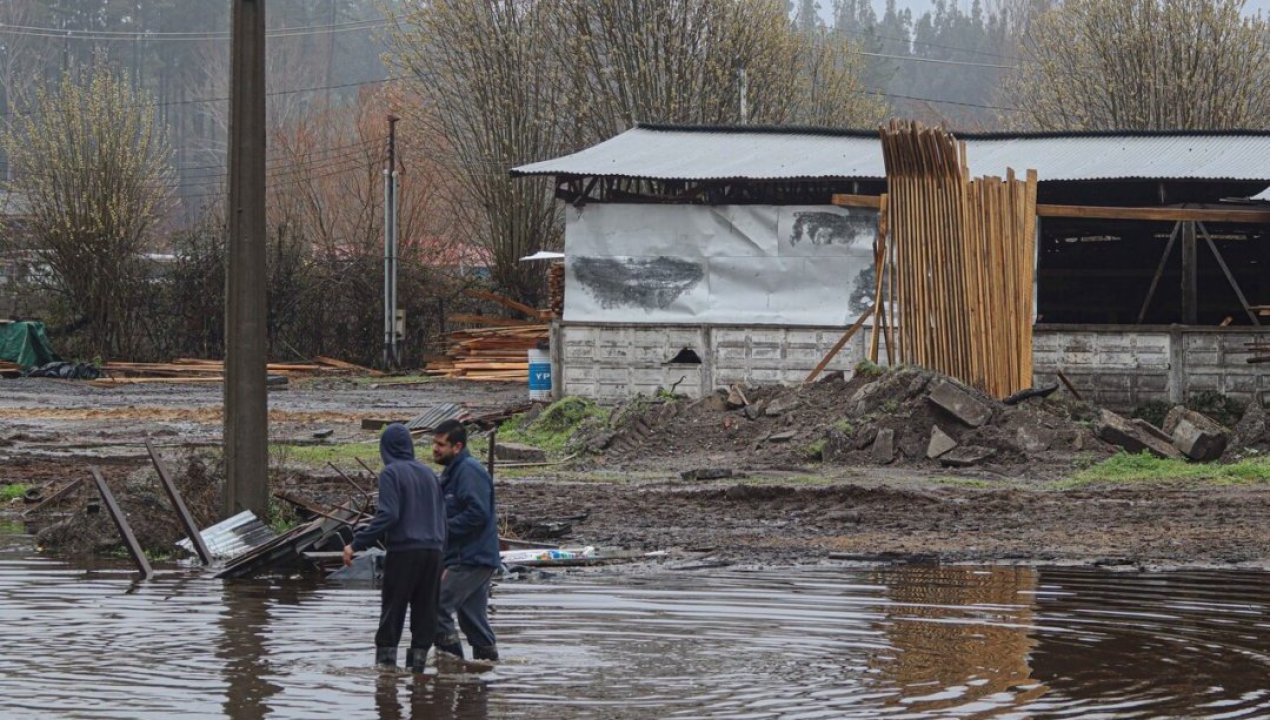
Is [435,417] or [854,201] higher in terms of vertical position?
[854,201]

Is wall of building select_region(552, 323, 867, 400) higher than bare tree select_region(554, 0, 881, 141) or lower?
lower

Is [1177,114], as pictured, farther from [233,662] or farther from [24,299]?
[233,662]

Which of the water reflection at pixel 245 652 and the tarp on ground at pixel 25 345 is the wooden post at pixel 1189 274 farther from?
the tarp on ground at pixel 25 345

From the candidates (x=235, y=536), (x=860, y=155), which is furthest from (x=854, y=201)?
(x=235, y=536)

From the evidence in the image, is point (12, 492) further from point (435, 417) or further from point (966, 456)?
point (966, 456)

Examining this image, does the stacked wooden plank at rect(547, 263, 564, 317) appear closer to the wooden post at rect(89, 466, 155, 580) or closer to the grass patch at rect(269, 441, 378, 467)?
the grass patch at rect(269, 441, 378, 467)

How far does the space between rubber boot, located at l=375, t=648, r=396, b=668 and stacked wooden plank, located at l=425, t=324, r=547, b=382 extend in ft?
105

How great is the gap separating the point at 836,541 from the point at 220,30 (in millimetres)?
107509

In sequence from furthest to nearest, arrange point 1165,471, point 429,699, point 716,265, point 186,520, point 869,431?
point 716,265 < point 869,431 < point 1165,471 < point 186,520 < point 429,699

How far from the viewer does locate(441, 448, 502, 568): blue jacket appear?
10.4 m

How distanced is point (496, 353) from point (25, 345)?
12.2 m

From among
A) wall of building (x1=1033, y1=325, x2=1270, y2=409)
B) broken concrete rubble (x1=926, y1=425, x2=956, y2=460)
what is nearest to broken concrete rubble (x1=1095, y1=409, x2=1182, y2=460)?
broken concrete rubble (x1=926, y1=425, x2=956, y2=460)

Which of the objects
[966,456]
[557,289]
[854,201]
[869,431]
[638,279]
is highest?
[854,201]

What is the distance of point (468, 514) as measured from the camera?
411 inches
